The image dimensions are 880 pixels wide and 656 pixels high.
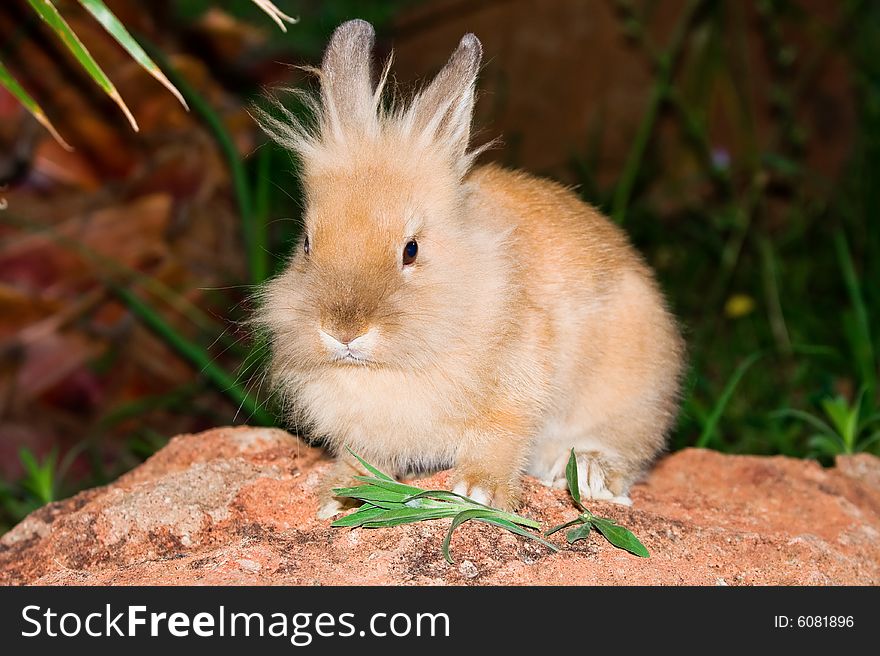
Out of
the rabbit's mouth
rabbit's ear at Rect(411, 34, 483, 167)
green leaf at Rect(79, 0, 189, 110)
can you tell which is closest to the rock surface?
the rabbit's mouth

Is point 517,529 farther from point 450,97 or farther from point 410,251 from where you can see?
point 450,97

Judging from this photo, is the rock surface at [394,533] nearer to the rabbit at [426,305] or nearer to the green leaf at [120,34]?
the rabbit at [426,305]

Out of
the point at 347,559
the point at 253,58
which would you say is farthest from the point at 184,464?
the point at 253,58

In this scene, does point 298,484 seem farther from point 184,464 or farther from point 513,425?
point 513,425

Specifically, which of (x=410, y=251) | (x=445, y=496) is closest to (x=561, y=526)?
(x=445, y=496)

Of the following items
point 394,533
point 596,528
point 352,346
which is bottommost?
point 596,528
